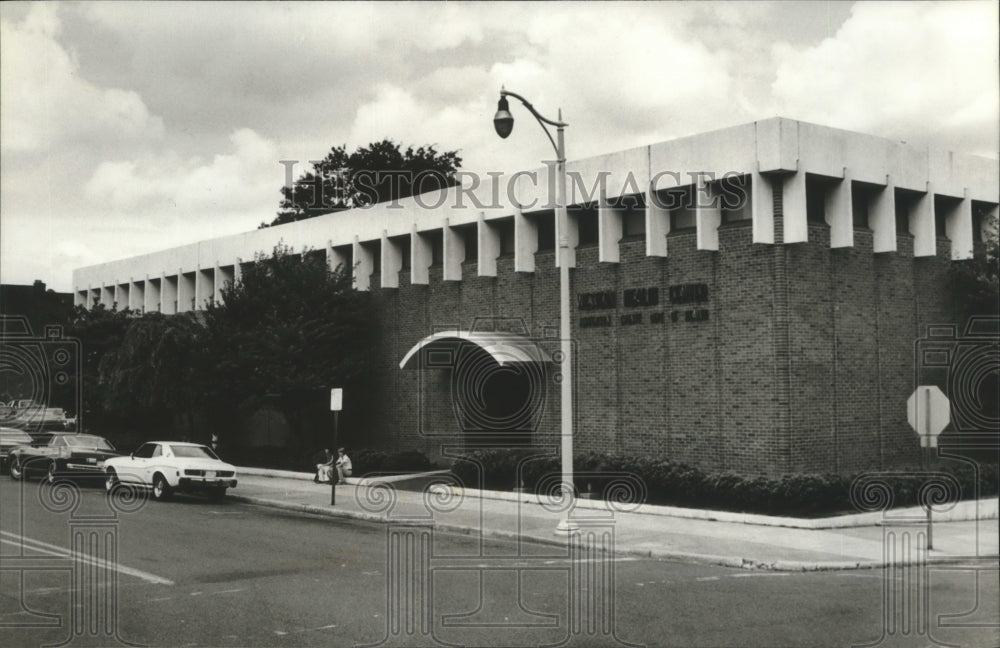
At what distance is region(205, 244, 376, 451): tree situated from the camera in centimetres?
3178

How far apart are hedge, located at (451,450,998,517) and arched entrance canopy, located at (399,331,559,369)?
8.47ft

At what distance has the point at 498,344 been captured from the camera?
1062 inches

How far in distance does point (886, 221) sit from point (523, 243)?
9515mm

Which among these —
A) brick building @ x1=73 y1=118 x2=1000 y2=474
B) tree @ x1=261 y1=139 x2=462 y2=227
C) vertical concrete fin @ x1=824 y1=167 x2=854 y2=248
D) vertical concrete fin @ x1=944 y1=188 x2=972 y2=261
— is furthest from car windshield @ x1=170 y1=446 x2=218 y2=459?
tree @ x1=261 y1=139 x2=462 y2=227

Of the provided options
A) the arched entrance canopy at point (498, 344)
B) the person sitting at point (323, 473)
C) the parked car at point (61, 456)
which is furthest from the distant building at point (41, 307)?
the arched entrance canopy at point (498, 344)

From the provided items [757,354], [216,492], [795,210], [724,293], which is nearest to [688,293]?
[724,293]

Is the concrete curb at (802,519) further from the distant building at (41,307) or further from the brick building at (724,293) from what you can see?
the distant building at (41,307)

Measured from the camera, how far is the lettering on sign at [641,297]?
80.7ft

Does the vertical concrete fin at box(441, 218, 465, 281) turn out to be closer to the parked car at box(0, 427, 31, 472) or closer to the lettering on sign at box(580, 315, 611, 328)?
the lettering on sign at box(580, 315, 611, 328)

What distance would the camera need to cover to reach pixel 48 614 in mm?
10312

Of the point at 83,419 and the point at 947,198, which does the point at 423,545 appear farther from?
the point at 83,419

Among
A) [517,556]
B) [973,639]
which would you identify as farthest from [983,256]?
[973,639]

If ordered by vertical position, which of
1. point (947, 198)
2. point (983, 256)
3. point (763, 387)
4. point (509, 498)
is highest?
point (947, 198)

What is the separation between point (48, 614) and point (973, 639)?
30.8ft
